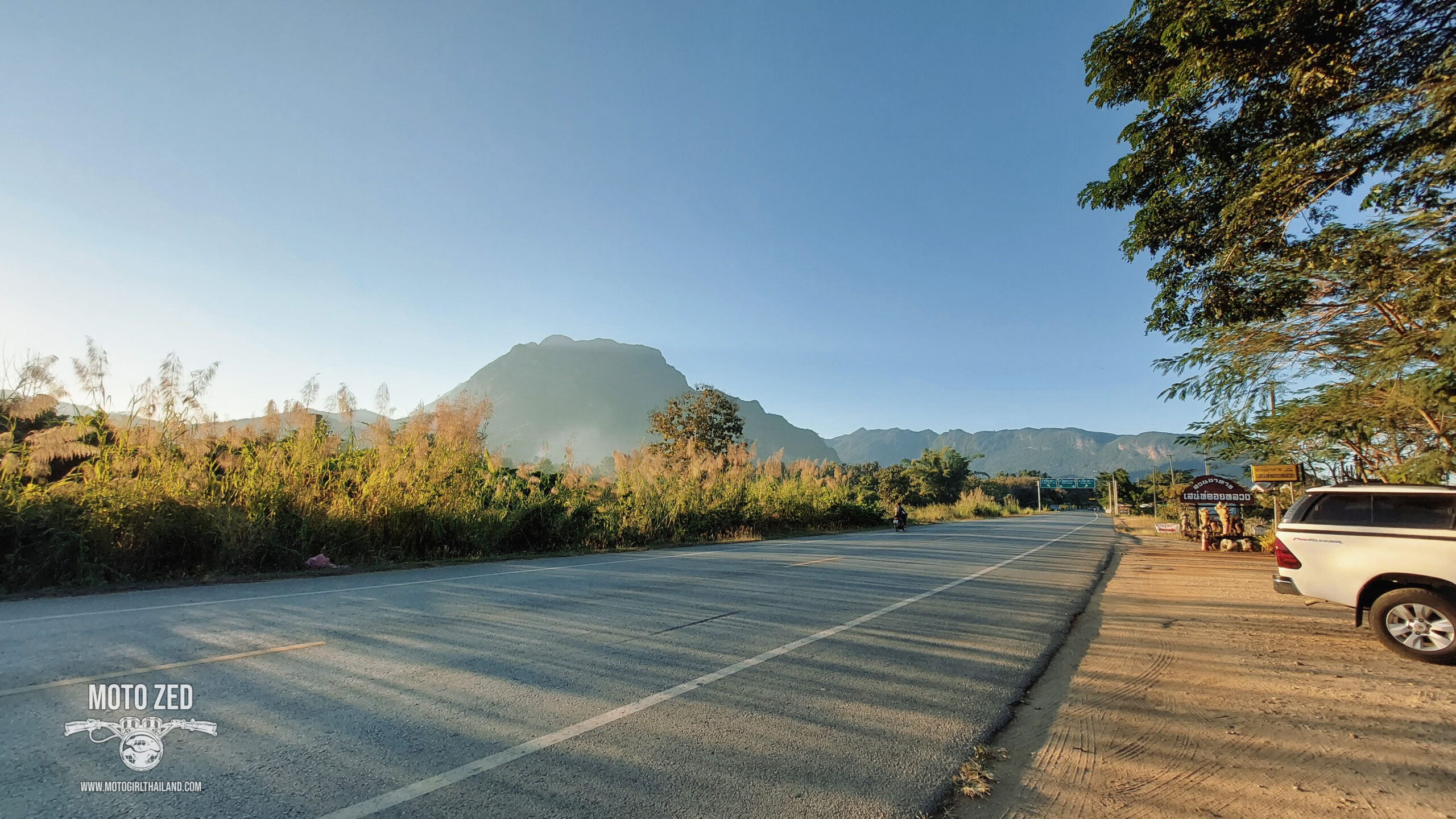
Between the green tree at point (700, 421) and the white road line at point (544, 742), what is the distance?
26.2m

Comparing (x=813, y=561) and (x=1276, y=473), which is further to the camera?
(x=1276, y=473)

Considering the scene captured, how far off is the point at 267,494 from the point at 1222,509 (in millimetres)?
28472

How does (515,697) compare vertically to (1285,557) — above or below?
below

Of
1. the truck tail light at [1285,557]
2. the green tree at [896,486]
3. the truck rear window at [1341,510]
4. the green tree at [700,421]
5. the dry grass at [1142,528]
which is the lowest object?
the dry grass at [1142,528]

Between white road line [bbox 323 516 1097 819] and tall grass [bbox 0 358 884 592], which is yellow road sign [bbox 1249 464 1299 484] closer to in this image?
white road line [bbox 323 516 1097 819]

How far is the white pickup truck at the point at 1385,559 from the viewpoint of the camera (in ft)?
18.9

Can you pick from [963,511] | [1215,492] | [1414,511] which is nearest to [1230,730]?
[1414,511]

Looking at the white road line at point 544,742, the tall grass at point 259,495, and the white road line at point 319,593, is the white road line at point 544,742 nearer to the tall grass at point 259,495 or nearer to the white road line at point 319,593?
the white road line at point 319,593

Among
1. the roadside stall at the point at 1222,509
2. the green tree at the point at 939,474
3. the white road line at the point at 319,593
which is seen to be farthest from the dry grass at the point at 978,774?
the green tree at the point at 939,474

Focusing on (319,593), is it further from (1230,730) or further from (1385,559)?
(1385,559)

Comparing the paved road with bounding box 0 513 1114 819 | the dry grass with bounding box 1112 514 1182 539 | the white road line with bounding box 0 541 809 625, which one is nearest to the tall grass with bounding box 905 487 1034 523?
the dry grass with bounding box 1112 514 1182 539

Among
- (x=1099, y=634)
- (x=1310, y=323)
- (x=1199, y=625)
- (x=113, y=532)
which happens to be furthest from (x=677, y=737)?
(x=1310, y=323)

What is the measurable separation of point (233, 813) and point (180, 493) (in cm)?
939

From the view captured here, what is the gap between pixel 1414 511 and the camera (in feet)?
20.6
